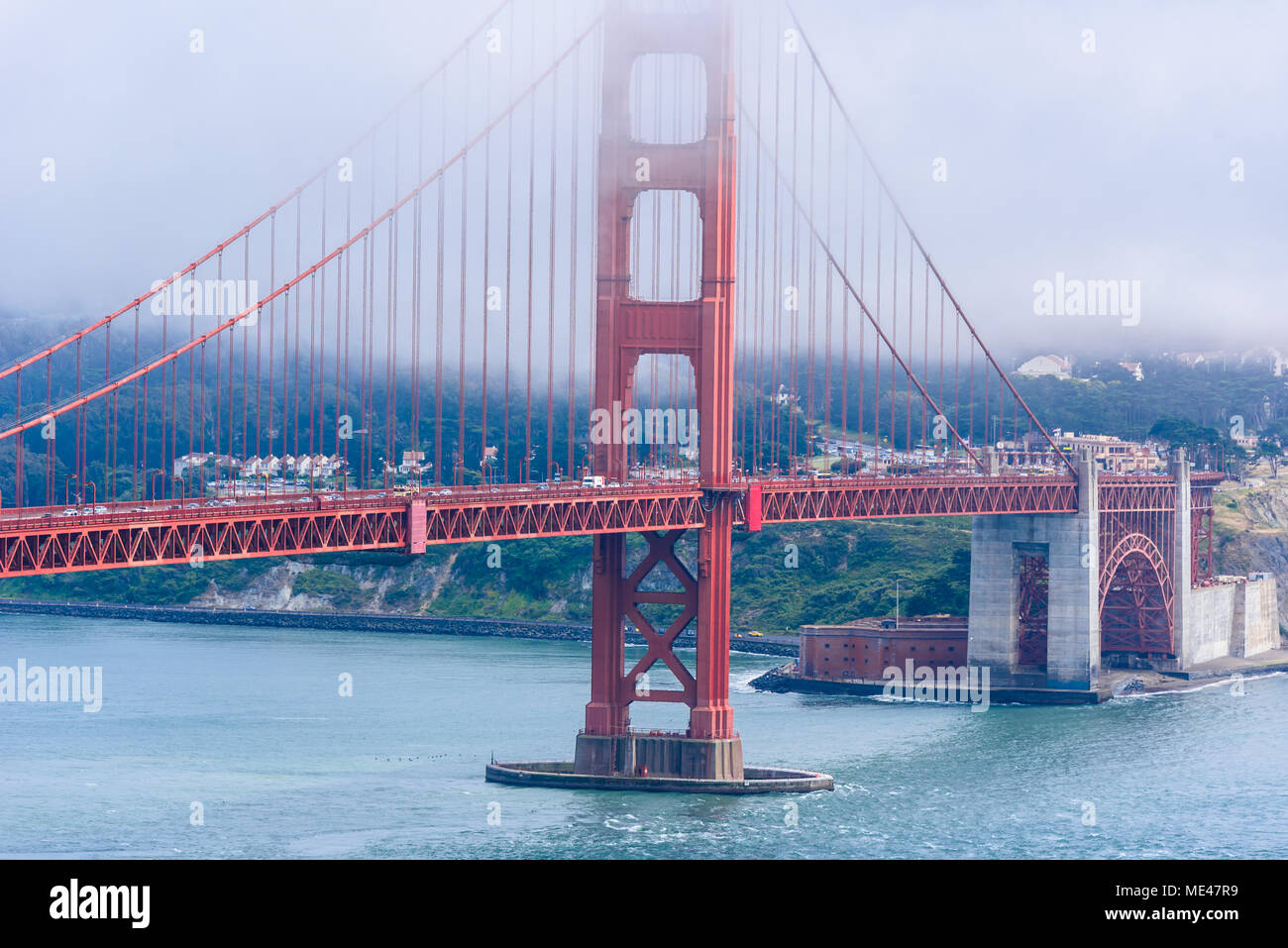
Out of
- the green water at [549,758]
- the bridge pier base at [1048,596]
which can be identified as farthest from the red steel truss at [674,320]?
the bridge pier base at [1048,596]

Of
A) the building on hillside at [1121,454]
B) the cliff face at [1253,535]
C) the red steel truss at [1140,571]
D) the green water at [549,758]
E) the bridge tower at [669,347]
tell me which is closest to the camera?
the green water at [549,758]

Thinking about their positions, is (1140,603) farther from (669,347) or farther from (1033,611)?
(669,347)

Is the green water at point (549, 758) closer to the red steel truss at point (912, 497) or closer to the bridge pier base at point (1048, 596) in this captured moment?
the bridge pier base at point (1048, 596)

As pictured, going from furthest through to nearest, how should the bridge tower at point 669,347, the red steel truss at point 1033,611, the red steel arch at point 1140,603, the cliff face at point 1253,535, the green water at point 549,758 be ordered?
the cliff face at point 1253,535
the red steel arch at point 1140,603
the red steel truss at point 1033,611
the bridge tower at point 669,347
the green water at point 549,758

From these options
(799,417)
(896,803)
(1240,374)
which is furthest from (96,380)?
(896,803)

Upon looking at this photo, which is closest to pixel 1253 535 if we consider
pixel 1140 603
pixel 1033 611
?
pixel 1140 603

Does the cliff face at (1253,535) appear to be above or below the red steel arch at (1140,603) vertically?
above

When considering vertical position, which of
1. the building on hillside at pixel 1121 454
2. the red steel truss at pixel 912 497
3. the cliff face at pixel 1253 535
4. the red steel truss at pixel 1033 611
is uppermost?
the building on hillside at pixel 1121 454
